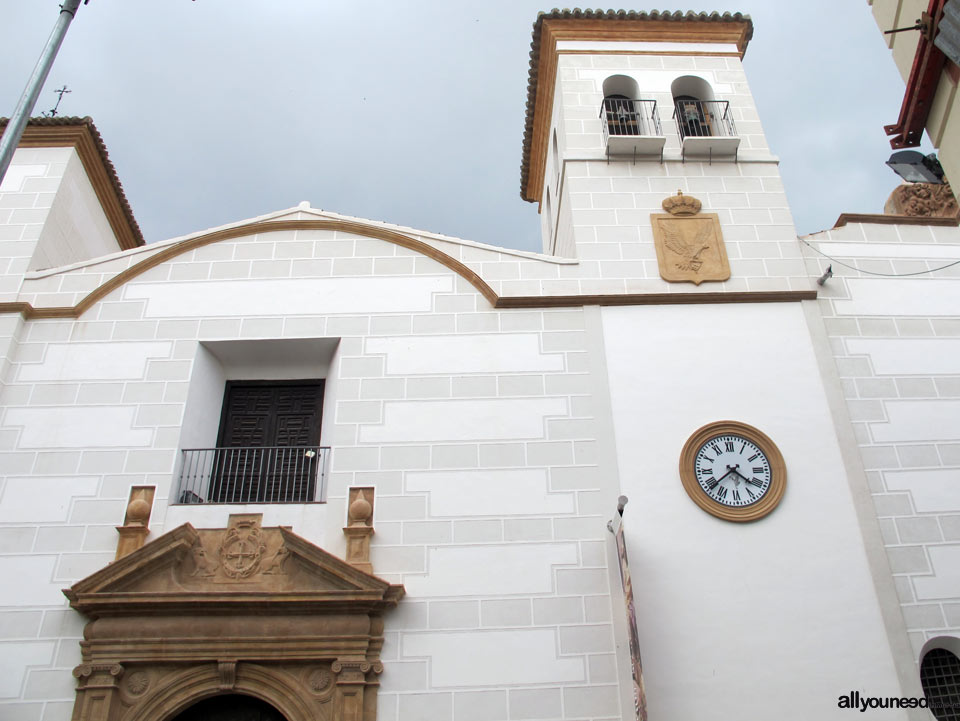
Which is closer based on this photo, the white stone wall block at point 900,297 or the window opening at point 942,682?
the window opening at point 942,682

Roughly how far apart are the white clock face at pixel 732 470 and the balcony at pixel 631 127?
432cm

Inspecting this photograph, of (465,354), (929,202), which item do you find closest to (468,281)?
(465,354)

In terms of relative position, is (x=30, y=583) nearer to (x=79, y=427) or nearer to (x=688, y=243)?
(x=79, y=427)

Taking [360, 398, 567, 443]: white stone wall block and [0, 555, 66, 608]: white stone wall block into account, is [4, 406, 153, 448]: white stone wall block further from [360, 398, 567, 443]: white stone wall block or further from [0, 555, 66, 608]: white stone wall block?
[360, 398, 567, 443]: white stone wall block

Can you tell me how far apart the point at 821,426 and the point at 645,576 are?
2.72m

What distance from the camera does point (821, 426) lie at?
8867 mm

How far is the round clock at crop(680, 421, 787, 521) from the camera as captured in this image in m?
8.38

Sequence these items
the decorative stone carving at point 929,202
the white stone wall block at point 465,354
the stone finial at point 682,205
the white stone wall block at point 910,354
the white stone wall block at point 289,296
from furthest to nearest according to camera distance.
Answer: the decorative stone carving at point 929,202
the stone finial at point 682,205
the white stone wall block at point 289,296
the white stone wall block at point 910,354
the white stone wall block at point 465,354

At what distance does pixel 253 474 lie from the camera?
8961 mm

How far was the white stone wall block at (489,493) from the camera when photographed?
8328 mm

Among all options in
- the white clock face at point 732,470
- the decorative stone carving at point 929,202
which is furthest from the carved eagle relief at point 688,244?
the decorative stone carving at point 929,202

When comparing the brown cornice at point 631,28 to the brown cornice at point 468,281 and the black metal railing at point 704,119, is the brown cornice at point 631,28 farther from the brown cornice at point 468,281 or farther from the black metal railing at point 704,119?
the brown cornice at point 468,281

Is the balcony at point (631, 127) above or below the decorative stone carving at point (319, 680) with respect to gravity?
above

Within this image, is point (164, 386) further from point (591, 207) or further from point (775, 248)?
point (775, 248)
